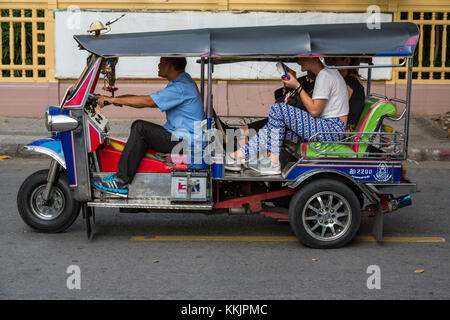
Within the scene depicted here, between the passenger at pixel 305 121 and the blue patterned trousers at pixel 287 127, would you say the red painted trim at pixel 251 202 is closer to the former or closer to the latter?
the passenger at pixel 305 121

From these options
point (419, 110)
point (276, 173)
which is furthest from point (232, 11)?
point (276, 173)

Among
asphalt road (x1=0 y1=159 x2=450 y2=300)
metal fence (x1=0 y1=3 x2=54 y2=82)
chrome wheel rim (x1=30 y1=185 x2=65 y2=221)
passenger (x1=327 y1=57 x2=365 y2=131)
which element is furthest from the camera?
metal fence (x1=0 y1=3 x2=54 y2=82)

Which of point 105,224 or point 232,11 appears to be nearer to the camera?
point 105,224

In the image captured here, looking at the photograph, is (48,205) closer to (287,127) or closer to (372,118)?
(287,127)

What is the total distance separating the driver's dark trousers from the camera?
6.03 meters

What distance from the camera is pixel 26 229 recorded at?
21.6 ft

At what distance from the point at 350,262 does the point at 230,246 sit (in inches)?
43.6

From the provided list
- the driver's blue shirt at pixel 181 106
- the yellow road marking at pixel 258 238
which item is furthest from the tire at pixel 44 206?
the driver's blue shirt at pixel 181 106

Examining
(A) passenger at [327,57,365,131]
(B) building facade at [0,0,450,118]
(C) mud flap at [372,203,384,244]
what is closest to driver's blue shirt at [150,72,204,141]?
(A) passenger at [327,57,365,131]

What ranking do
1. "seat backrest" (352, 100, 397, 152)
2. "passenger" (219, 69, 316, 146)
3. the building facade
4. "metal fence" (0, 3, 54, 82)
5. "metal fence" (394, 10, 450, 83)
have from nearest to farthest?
"seat backrest" (352, 100, 397, 152) < "passenger" (219, 69, 316, 146) < the building facade < "metal fence" (0, 3, 54, 82) < "metal fence" (394, 10, 450, 83)

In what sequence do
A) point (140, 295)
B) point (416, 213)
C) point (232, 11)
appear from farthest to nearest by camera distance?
1. point (232, 11)
2. point (416, 213)
3. point (140, 295)

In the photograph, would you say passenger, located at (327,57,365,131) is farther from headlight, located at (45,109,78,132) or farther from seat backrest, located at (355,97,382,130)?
headlight, located at (45,109,78,132)

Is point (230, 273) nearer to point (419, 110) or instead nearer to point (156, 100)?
point (156, 100)

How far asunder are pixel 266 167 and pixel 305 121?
0.55 m
